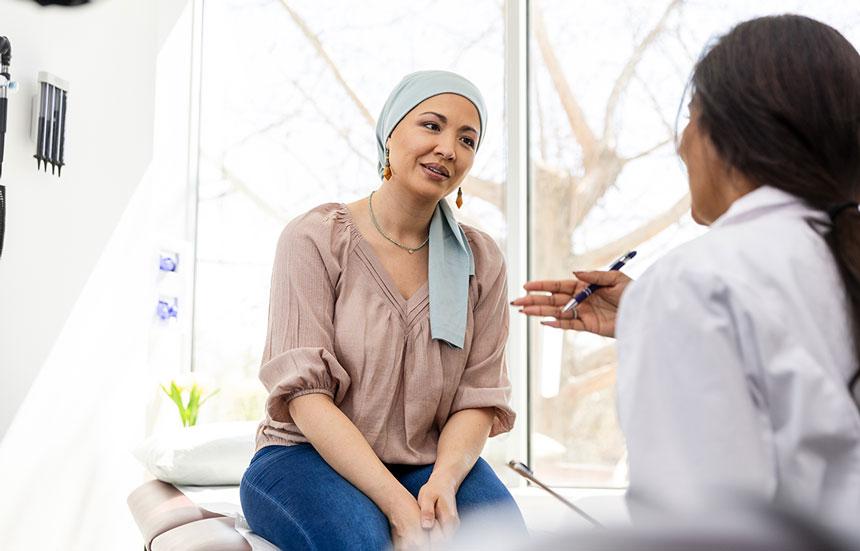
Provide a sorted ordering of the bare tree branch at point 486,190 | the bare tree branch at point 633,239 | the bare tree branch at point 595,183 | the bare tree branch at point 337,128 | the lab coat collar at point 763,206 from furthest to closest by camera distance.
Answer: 1. the bare tree branch at point 337,128
2. the bare tree branch at point 486,190
3. the bare tree branch at point 595,183
4. the bare tree branch at point 633,239
5. the lab coat collar at point 763,206

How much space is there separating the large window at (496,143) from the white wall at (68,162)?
632mm

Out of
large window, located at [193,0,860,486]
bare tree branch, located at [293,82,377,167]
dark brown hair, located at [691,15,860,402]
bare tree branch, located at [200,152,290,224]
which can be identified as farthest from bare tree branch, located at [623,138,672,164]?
dark brown hair, located at [691,15,860,402]

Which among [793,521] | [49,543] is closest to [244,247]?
[49,543]

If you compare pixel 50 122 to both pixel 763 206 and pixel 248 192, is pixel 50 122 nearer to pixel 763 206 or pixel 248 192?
pixel 248 192

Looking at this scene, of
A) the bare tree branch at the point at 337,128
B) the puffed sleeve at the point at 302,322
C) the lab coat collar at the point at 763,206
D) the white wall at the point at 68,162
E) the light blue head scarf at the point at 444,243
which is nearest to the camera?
the lab coat collar at the point at 763,206

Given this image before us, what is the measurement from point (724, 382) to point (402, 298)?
3.65 feet

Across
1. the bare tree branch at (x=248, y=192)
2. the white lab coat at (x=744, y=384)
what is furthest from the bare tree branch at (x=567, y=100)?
the white lab coat at (x=744, y=384)

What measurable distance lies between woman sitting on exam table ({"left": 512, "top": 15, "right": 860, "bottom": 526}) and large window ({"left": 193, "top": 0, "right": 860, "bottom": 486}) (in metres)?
1.98

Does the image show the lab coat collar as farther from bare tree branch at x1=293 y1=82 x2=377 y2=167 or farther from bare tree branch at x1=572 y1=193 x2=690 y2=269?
bare tree branch at x1=293 y1=82 x2=377 y2=167

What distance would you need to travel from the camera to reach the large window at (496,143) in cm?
294

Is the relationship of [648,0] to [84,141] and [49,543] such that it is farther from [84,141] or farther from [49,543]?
[49,543]

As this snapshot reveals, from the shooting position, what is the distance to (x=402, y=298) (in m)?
1.76

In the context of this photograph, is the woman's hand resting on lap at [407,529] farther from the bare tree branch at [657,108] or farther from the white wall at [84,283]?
the bare tree branch at [657,108]

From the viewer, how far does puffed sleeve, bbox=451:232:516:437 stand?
70.6 inches
